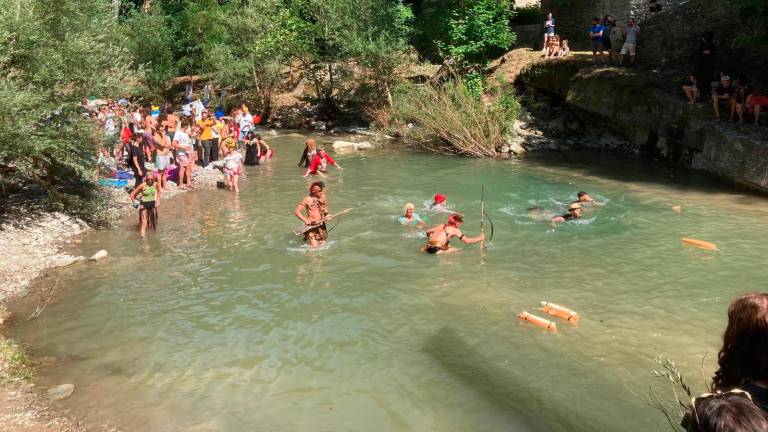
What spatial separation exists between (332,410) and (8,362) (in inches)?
159

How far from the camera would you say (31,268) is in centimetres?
1111

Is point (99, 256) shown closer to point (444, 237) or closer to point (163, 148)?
point (163, 148)

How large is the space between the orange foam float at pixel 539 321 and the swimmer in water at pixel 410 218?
526 centimetres

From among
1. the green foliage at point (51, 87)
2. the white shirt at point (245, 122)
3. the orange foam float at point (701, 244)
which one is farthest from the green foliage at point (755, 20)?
the white shirt at point (245, 122)

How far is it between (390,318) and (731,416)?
717 centimetres

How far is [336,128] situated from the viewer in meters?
30.4

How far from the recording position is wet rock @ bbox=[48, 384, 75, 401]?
7.10m

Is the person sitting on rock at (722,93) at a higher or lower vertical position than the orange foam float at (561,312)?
higher

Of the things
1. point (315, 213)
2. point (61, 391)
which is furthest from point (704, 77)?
point (61, 391)

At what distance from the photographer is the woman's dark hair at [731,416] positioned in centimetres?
252

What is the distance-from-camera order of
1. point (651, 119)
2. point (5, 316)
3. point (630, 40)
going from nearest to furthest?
point (5, 316), point (651, 119), point (630, 40)

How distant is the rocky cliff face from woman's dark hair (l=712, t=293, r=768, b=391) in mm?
14586

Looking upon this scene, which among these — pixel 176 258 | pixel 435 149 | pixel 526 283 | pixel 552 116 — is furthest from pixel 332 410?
pixel 552 116

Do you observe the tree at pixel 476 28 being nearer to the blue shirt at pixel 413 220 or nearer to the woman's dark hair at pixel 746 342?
the blue shirt at pixel 413 220
